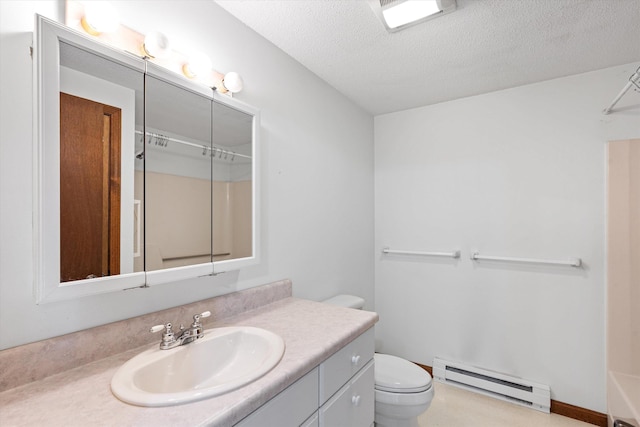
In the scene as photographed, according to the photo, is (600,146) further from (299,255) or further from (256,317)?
(256,317)

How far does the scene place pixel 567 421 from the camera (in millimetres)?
1971

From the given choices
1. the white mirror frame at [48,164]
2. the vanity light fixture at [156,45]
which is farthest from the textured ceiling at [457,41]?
the white mirror frame at [48,164]

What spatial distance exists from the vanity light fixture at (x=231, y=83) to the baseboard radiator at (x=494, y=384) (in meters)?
2.46

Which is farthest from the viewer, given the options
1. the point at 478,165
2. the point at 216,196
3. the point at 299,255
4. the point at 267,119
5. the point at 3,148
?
the point at 478,165

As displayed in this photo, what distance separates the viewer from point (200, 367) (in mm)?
1082

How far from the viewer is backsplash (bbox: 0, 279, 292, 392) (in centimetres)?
80

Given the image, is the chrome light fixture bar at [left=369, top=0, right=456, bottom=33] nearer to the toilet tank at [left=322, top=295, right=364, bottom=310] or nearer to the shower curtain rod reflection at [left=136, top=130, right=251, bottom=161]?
the shower curtain rod reflection at [left=136, top=130, right=251, bottom=161]

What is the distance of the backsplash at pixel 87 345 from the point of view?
2.62 feet

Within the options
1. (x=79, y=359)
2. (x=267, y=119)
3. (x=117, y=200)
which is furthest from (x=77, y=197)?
(x=267, y=119)

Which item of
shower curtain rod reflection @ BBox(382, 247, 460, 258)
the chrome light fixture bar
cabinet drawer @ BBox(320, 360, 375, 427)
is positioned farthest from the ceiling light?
shower curtain rod reflection @ BBox(382, 247, 460, 258)

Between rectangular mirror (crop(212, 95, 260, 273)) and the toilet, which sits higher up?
rectangular mirror (crop(212, 95, 260, 273))

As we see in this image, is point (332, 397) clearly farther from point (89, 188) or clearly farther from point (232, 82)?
point (232, 82)

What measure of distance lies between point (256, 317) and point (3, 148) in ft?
3.41

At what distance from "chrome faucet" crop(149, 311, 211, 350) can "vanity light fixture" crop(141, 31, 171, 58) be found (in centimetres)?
95
